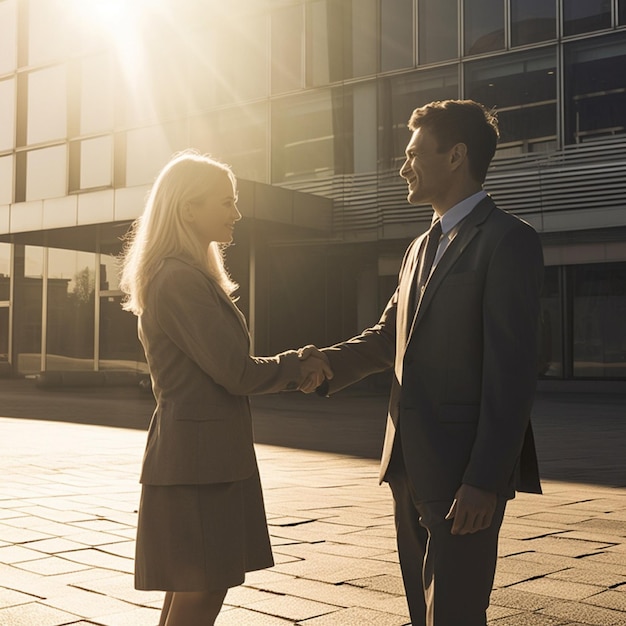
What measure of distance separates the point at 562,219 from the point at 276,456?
1240cm

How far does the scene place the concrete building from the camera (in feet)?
68.6

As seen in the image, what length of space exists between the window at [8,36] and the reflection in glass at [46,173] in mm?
3006

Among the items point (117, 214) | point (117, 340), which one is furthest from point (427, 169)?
point (117, 340)

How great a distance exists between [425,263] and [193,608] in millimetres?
1210

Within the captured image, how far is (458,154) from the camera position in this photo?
9.90 ft

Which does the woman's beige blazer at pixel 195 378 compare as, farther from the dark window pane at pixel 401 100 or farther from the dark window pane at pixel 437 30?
the dark window pane at pixel 437 30

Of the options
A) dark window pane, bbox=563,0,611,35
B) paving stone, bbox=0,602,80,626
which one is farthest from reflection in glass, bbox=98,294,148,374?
paving stone, bbox=0,602,80,626

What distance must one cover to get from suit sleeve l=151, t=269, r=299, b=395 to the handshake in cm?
32

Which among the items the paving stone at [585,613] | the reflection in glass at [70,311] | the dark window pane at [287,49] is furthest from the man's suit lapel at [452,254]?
the reflection in glass at [70,311]

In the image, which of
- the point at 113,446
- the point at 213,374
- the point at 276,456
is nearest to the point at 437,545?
the point at 213,374

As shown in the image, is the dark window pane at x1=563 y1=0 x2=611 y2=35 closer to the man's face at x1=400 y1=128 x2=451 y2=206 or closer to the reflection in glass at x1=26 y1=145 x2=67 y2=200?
the reflection in glass at x1=26 y1=145 x2=67 y2=200

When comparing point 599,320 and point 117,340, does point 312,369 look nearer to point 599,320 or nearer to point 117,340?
point 599,320

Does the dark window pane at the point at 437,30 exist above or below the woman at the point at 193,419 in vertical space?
Result: above

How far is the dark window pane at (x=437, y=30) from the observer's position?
22.5 metres
